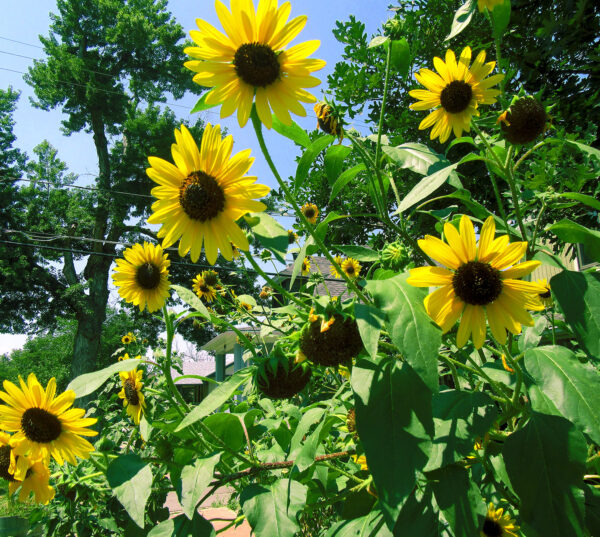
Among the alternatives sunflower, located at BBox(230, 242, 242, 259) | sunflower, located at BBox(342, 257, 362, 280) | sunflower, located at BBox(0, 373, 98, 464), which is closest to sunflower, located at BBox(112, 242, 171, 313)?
sunflower, located at BBox(230, 242, 242, 259)

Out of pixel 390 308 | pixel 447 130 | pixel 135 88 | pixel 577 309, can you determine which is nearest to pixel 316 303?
pixel 390 308

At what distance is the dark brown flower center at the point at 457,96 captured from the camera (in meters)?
1.13

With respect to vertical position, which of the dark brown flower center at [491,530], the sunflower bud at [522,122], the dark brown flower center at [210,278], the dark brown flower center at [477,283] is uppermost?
the dark brown flower center at [210,278]

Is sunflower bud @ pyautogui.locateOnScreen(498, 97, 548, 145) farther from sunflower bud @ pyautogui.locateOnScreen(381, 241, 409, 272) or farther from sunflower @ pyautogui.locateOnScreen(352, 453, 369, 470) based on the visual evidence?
sunflower @ pyautogui.locateOnScreen(352, 453, 369, 470)

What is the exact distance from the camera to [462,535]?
0.59 metres

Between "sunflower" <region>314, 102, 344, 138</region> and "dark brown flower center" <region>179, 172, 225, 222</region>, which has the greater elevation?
"sunflower" <region>314, 102, 344, 138</region>

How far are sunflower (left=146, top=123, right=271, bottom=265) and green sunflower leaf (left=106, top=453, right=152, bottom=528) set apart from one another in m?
0.39

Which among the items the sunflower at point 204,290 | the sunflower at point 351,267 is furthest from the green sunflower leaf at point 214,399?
the sunflower at point 204,290

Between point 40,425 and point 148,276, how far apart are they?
47cm

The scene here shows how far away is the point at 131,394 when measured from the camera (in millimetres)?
1518

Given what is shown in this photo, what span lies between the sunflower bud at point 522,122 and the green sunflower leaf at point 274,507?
0.79 metres

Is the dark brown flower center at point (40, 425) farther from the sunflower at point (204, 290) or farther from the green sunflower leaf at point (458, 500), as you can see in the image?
the sunflower at point (204, 290)

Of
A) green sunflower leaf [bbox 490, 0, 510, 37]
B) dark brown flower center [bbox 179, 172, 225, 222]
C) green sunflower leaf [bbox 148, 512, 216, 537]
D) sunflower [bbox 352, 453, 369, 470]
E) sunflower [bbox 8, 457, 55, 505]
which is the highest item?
green sunflower leaf [bbox 490, 0, 510, 37]

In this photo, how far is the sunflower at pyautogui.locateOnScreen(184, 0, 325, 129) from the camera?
0.73 meters
